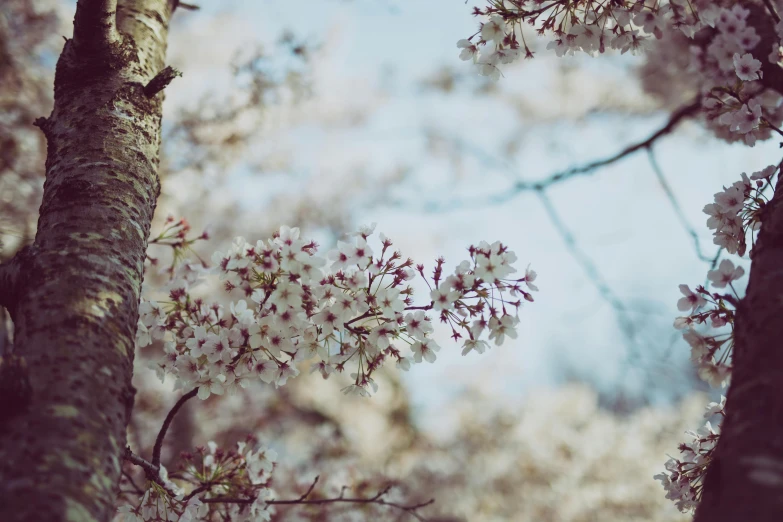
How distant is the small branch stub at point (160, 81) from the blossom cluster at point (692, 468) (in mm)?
2351

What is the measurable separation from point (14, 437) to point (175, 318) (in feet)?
3.15

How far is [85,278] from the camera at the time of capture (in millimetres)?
1429

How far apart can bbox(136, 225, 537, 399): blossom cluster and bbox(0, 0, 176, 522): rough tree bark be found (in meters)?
0.37

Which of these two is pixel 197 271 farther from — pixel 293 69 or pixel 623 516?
pixel 623 516

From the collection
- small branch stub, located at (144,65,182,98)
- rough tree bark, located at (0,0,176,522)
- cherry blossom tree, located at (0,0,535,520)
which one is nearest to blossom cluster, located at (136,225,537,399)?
cherry blossom tree, located at (0,0,535,520)

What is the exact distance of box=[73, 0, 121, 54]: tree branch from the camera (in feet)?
6.09

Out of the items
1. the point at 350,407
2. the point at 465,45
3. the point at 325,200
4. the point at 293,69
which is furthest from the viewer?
the point at 325,200

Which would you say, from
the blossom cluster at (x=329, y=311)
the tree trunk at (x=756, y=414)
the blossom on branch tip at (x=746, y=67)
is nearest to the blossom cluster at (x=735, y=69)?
the blossom on branch tip at (x=746, y=67)

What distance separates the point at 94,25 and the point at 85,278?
41.0 inches

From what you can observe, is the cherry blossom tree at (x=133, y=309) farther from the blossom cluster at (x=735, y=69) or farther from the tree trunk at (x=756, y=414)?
the blossom cluster at (x=735, y=69)

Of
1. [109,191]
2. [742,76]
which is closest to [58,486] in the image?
[109,191]

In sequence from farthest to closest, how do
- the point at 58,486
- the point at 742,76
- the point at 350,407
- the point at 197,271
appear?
the point at 350,407, the point at 197,271, the point at 742,76, the point at 58,486

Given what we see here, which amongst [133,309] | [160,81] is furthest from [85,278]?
[160,81]

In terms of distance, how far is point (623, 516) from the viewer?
8.56m
